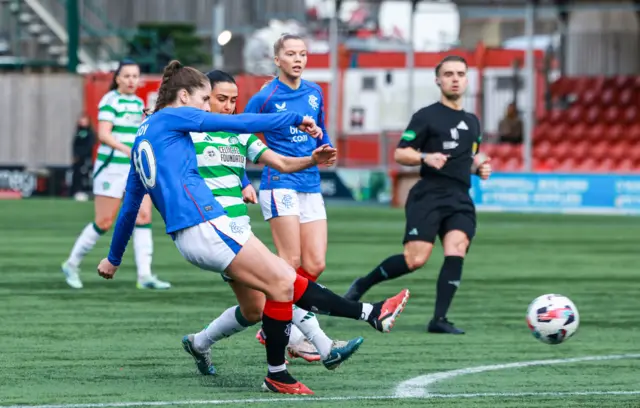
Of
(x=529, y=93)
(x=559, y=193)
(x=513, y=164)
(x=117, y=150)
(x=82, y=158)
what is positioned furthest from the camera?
(x=82, y=158)

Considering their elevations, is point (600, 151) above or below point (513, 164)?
above

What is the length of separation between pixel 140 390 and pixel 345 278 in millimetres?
7183

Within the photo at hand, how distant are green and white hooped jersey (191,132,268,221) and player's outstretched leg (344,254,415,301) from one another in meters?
2.88

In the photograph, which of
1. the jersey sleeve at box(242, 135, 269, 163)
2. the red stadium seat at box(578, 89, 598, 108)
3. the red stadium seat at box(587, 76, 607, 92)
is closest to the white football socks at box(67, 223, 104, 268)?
the jersey sleeve at box(242, 135, 269, 163)

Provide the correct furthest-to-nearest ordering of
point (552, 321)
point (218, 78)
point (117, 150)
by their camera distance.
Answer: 1. point (117, 150)
2. point (552, 321)
3. point (218, 78)

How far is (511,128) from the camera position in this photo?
3203 centimetres

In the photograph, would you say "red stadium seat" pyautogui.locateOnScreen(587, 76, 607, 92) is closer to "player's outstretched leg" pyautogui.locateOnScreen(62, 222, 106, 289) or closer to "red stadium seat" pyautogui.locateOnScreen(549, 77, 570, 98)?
"red stadium seat" pyautogui.locateOnScreen(549, 77, 570, 98)

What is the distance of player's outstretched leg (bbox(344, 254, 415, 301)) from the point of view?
11.6m

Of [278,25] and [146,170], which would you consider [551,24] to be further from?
[146,170]

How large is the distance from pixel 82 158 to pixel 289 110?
2254 cm

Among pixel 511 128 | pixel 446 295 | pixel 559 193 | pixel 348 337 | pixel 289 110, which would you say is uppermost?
pixel 289 110

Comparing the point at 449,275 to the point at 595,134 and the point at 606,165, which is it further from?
the point at 595,134

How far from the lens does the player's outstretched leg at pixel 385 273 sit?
11594 millimetres

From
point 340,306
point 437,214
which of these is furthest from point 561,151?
point 340,306
